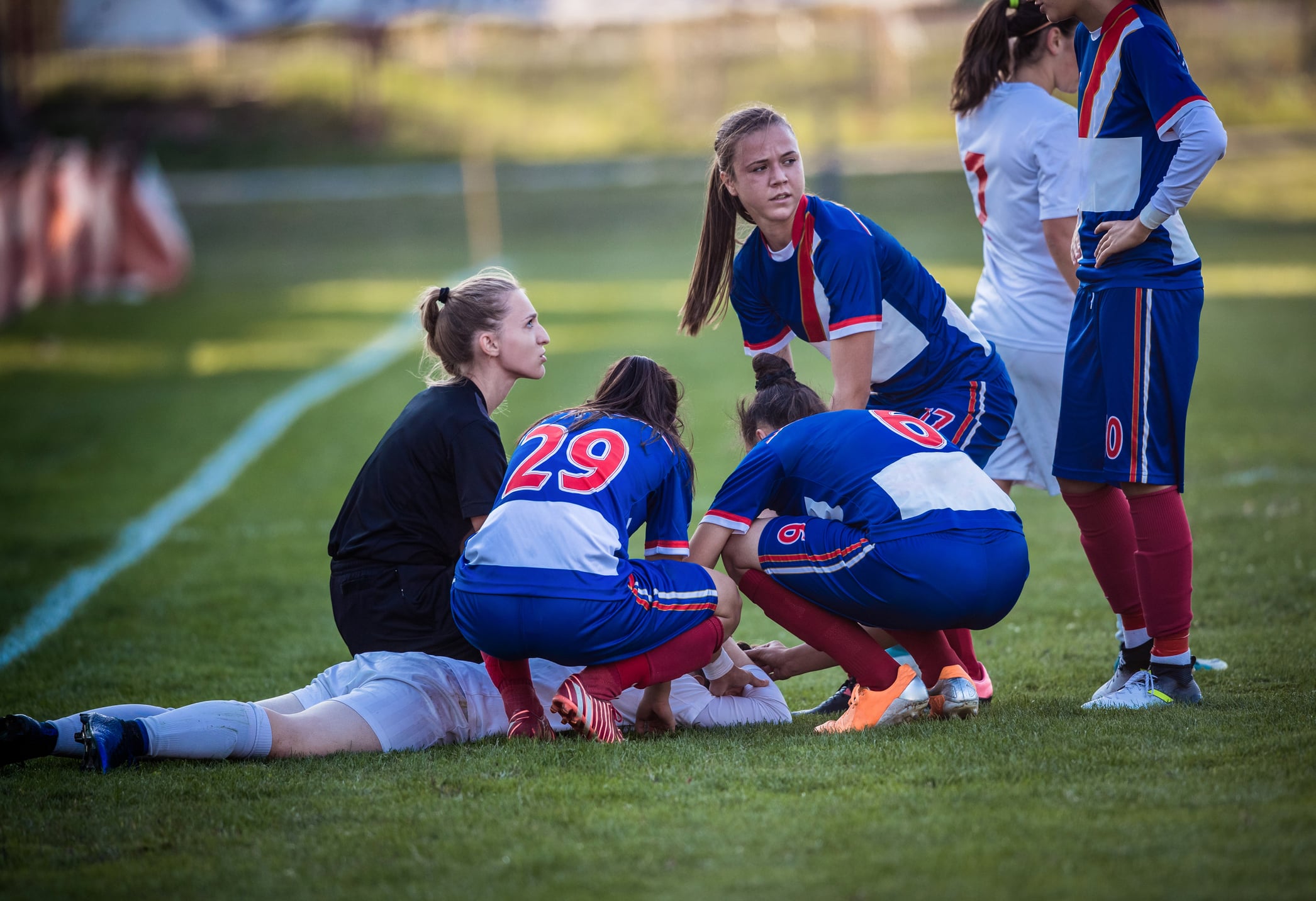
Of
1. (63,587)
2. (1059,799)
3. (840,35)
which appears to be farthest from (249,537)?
(840,35)

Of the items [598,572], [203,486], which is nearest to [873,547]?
[598,572]

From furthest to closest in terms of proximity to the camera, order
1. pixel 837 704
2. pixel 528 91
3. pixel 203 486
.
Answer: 1. pixel 528 91
2. pixel 203 486
3. pixel 837 704

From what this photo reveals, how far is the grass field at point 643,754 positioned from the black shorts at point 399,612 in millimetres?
381

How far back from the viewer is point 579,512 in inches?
141

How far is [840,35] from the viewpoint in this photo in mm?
35969

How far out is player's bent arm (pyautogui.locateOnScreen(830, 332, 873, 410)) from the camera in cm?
396

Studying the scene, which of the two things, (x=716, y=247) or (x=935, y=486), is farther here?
(x=716, y=247)

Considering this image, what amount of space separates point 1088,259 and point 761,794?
1860mm

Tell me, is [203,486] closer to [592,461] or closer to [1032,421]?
[592,461]

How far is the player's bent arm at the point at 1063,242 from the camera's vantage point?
14.5 feet

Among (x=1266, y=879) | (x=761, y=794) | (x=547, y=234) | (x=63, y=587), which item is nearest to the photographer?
(x=1266, y=879)

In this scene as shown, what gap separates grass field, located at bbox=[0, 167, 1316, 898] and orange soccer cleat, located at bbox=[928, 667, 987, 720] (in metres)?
0.08

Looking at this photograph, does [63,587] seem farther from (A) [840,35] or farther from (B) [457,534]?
(A) [840,35]

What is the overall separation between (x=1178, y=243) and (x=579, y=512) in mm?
1850
